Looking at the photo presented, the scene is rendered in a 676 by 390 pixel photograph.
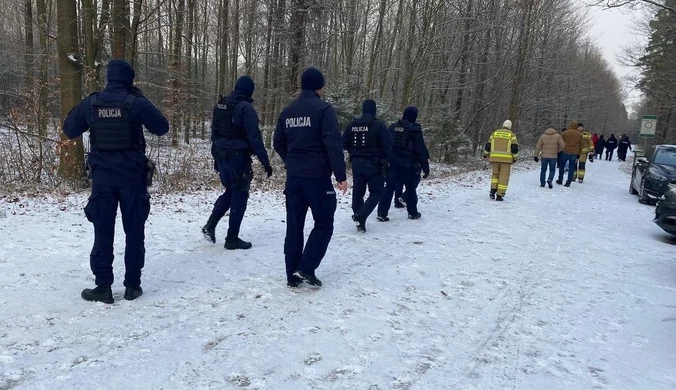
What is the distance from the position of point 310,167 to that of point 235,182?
5.33 ft

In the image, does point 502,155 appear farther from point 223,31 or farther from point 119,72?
point 223,31

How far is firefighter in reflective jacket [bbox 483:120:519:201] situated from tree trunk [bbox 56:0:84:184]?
9963mm

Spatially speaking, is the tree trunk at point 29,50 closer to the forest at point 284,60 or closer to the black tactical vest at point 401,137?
the forest at point 284,60

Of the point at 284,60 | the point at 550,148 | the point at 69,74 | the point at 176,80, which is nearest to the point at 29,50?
the point at 176,80

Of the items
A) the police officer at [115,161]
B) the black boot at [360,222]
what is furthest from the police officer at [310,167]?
the black boot at [360,222]

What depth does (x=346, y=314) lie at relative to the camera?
4230mm

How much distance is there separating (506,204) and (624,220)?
2.49 meters

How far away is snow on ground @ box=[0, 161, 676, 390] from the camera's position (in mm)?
3230

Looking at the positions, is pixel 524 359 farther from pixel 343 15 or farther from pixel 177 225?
pixel 343 15

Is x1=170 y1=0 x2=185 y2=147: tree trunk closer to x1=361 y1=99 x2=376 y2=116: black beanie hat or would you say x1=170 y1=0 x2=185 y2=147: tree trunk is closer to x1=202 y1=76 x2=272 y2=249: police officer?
x1=361 y1=99 x2=376 y2=116: black beanie hat

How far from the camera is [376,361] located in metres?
3.42

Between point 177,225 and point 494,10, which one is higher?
point 494,10

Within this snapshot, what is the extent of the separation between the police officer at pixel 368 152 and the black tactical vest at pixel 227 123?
239 cm

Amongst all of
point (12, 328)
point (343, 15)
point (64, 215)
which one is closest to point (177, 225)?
point (64, 215)
